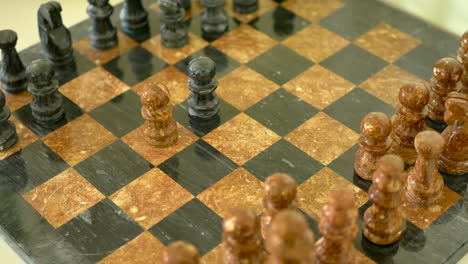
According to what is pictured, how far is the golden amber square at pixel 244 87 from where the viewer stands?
7.87 ft

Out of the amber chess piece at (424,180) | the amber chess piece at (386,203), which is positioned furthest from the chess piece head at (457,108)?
the amber chess piece at (386,203)

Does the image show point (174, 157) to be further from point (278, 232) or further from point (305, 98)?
point (278, 232)

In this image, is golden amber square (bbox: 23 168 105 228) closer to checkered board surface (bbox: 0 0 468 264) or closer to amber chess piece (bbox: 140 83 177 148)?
checkered board surface (bbox: 0 0 468 264)

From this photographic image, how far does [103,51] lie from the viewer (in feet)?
8.73

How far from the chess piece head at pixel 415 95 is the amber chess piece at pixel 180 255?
856mm

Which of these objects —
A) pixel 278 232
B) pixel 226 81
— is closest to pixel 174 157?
pixel 226 81

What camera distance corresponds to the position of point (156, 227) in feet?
6.46

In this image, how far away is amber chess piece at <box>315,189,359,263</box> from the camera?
1676mm

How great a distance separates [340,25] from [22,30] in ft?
4.37

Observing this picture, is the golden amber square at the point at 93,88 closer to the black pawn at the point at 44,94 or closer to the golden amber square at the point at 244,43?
the black pawn at the point at 44,94

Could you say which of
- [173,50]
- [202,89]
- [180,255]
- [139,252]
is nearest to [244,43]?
[173,50]

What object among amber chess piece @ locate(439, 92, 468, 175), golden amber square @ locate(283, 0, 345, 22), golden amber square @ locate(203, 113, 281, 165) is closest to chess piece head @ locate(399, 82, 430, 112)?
amber chess piece @ locate(439, 92, 468, 175)

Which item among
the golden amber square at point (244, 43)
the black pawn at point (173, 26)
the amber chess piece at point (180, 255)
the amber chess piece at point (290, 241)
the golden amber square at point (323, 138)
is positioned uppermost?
the amber chess piece at point (290, 241)

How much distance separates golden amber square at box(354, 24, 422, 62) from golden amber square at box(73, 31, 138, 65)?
0.85 meters
